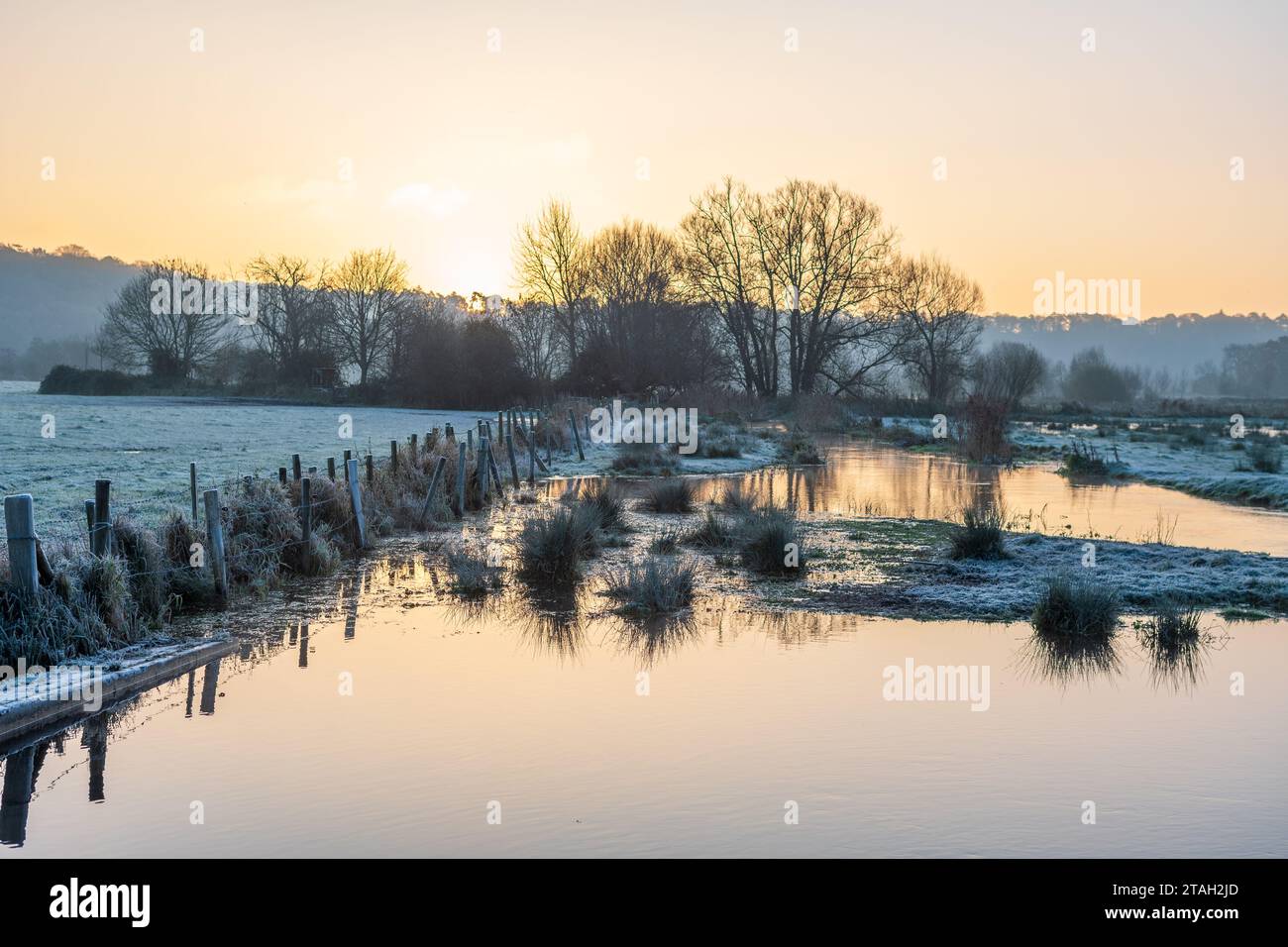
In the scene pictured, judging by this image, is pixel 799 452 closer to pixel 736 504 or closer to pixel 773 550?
pixel 736 504

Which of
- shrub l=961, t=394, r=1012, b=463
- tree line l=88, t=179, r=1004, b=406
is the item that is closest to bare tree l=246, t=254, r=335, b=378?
tree line l=88, t=179, r=1004, b=406

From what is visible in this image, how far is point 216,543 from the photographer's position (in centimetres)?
1207

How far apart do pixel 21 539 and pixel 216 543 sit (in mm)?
3140

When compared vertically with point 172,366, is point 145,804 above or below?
below

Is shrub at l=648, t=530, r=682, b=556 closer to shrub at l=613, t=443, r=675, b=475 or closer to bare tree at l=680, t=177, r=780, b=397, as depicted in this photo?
shrub at l=613, t=443, r=675, b=475

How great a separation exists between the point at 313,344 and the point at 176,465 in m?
52.6

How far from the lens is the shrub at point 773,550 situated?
14.9 m

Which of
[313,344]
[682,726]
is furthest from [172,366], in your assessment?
[682,726]

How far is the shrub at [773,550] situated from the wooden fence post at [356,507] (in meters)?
5.53

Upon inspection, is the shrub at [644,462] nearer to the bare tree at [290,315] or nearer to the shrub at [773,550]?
the shrub at [773,550]

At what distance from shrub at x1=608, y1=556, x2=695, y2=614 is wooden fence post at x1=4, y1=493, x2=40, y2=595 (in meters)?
5.96
